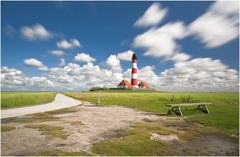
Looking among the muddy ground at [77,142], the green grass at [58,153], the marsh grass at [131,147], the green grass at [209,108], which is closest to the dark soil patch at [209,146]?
the muddy ground at [77,142]

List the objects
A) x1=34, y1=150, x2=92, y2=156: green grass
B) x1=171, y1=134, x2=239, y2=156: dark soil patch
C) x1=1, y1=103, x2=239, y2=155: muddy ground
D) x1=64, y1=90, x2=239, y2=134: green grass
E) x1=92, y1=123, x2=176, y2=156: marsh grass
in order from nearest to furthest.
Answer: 1. x1=34, y1=150, x2=92, y2=156: green grass
2. x1=92, y1=123, x2=176, y2=156: marsh grass
3. x1=1, y1=103, x2=239, y2=155: muddy ground
4. x1=171, y1=134, x2=239, y2=156: dark soil patch
5. x1=64, y1=90, x2=239, y2=134: green grass

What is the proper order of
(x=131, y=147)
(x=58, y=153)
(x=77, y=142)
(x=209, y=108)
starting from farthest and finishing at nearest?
(x=209, y=108) < (x=77, y=142) < (x=131, y=147) < (x=58, y=153)

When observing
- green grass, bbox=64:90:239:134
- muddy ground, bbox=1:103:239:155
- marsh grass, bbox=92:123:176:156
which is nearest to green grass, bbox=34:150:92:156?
muddy ground, bbox=1:103:239:155

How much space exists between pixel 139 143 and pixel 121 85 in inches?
4301

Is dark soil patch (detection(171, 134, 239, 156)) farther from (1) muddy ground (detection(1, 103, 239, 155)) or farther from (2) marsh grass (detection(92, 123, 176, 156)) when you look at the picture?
(2) marsh grass (detection(92, 123, 176, 156))

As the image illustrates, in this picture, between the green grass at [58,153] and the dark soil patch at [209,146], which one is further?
the dark soil patch at [209,146]

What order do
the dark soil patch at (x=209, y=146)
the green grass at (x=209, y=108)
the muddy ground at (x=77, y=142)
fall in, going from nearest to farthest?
the muddy ground at (x=77, y=142)
the dark soil patch at (x=209, y=146)
the green grass at (x=209, y=108)

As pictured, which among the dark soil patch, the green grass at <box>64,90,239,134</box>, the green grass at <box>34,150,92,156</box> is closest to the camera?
the green grass at <box>34,150,92,156</box>

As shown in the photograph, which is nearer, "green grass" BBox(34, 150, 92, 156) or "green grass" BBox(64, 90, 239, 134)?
"green grass" BBox(34, 150, 92, 156)

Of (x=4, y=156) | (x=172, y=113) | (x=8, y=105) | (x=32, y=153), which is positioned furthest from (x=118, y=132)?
(x=8, y=105)

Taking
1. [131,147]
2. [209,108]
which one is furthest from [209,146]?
[209,108]

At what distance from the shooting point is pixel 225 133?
432 inches

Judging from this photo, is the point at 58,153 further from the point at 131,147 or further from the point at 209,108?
the point at 209,108

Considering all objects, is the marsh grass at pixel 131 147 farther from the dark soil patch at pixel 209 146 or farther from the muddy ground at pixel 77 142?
the dark soil patch at pixel 209 146
